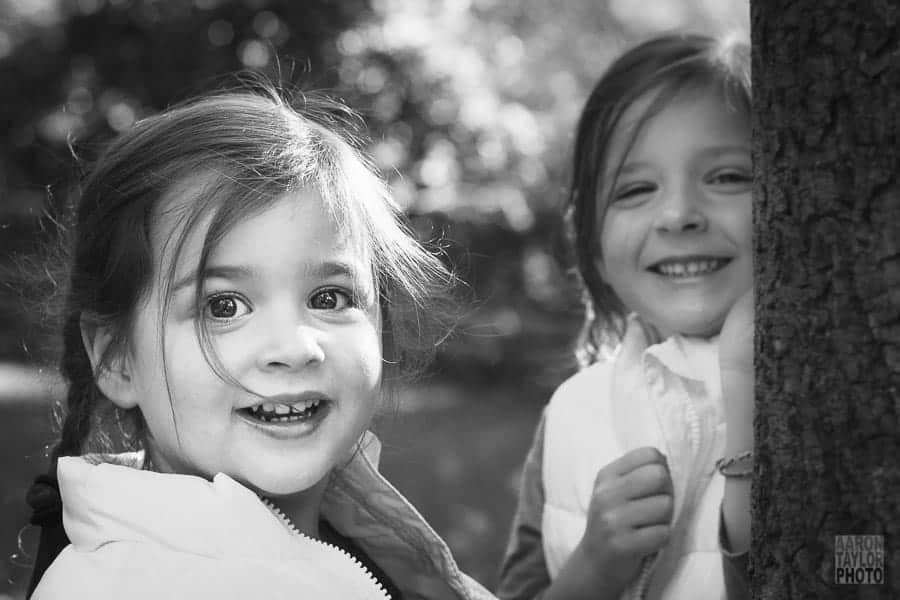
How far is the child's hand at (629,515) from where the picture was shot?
2320 millimetres

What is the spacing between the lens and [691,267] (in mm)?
2586

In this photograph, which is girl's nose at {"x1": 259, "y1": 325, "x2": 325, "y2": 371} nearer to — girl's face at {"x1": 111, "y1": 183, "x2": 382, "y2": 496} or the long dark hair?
girl's face at {"x1": 111, "y1": 183, "x2": 382, "y2": 496}

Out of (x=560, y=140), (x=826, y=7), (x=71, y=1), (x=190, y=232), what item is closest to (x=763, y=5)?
(x=826, y=7)

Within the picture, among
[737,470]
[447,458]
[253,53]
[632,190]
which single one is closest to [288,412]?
[737,470]

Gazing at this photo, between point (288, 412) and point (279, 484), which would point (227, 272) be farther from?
point (279, 484)

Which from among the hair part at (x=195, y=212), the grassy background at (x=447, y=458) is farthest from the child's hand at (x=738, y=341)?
the grassy background at (x=447, y=458)

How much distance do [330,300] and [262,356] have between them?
0.21 metres

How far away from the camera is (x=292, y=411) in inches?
79.6

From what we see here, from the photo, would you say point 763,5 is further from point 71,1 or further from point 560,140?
point 560,140

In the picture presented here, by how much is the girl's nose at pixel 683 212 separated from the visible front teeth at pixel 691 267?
8 centimetres

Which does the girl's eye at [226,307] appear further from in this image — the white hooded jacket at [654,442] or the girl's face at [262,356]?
the white hooded jacket at [654,442]

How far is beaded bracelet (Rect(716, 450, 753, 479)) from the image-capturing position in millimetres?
2146

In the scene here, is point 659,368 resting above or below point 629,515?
above

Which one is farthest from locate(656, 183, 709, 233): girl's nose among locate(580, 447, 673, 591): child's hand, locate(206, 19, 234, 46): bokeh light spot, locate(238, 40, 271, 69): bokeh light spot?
locate(206, 19, 234, 46): bokeh light spot
